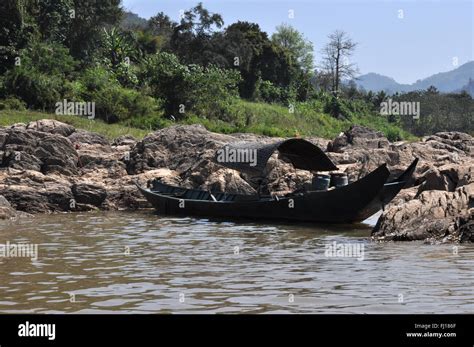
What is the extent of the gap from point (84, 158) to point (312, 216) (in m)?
10.5

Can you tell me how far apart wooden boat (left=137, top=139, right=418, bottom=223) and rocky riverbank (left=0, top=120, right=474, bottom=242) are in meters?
0.71

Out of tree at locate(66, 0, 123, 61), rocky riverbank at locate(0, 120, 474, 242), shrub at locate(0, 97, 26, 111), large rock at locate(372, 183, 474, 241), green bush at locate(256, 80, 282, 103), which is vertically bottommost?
large rock at locate(372, 183, 474, 241)

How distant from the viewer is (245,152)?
22.2 m

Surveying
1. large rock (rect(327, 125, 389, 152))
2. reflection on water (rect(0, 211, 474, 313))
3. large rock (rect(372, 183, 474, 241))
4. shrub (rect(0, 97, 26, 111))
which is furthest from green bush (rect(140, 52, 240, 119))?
large rock (rect(372, 183, 474, 241))

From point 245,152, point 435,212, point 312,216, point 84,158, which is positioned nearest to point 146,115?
point 84,158

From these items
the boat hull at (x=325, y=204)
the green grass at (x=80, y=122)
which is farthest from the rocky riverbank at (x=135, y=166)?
the green grass at (x=80, y=122)

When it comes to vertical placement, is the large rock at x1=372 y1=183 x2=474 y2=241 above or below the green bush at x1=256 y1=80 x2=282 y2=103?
below

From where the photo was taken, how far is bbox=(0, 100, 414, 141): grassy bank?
34.9 m

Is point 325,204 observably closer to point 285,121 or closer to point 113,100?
point 113,100

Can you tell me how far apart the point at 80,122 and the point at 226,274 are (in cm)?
2490

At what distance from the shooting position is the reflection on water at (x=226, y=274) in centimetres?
945

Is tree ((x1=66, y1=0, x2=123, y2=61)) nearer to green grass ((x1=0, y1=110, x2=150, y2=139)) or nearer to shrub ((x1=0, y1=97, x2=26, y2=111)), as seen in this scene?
shrub ((x1=0, y1=97, x2=26, y2=111))

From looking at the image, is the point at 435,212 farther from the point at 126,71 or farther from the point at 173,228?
the point at 126,71

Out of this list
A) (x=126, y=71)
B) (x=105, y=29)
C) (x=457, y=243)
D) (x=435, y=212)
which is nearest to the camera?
(x=457, y=243)
